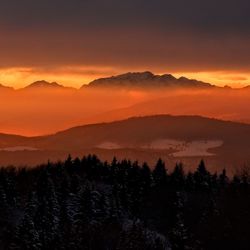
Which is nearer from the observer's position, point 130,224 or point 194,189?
point 130,224

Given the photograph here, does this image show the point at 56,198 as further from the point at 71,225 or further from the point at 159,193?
the point at 159,193

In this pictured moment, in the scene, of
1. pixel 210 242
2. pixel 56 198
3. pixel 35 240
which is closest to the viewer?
pixel 210 242

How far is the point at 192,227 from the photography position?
16425cm

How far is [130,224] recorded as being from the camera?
165250 millimetres

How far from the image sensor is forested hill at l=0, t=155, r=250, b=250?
130875 mm

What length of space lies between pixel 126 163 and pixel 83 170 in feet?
34.1

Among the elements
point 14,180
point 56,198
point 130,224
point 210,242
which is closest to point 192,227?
point 130,224

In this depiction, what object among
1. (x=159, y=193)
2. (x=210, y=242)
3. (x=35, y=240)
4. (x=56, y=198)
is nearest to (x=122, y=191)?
(x=159, y=193)

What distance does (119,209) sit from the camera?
552ft

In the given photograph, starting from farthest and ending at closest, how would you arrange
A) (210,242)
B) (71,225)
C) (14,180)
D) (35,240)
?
(14,180)
(71,225)
(35,240)
(210,242)

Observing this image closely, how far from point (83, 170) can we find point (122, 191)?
16717 mm

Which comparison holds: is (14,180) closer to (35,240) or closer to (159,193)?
(159,193)

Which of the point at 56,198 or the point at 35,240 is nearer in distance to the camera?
the point at 35,240

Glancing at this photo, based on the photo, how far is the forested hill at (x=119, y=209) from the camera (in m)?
131
